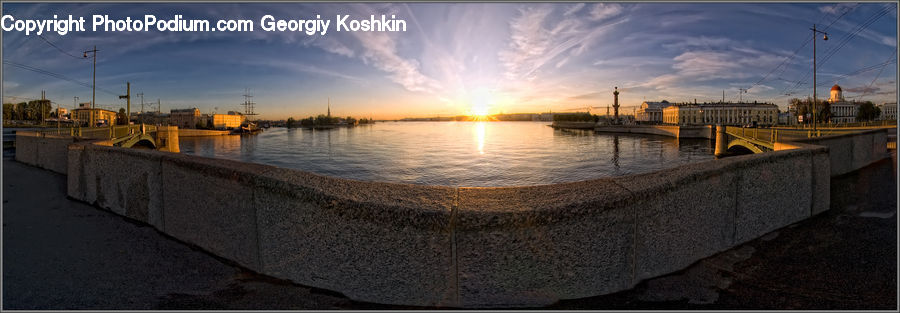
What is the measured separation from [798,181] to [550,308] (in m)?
5.27

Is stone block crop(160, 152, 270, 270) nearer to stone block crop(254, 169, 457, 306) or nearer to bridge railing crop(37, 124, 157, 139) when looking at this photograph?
stone block crop(254, 169, 457, 306)

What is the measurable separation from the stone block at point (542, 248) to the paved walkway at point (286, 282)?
20 centimetres

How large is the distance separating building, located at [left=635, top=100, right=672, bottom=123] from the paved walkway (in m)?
185

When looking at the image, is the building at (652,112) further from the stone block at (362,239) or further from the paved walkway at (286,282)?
the stone block at (362,239)

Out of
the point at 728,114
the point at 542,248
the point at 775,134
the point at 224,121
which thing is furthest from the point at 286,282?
the point at 224,121

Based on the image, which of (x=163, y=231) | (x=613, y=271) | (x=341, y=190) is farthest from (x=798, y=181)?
(x=163, y=231)

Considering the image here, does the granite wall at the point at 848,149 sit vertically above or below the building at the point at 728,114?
below

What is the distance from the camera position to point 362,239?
3.38 meters

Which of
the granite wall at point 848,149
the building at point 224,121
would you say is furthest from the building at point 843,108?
the building at point 224,121

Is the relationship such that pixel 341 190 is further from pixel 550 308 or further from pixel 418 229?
pixel 550 308

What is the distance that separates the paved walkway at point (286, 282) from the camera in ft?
11.3

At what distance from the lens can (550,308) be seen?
3.28m

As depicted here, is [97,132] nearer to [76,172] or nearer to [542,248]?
[76,172]

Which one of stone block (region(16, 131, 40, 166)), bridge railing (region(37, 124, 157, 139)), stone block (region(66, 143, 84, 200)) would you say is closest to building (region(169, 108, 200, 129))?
bridge railing (region(37, 124, 157, 139))
